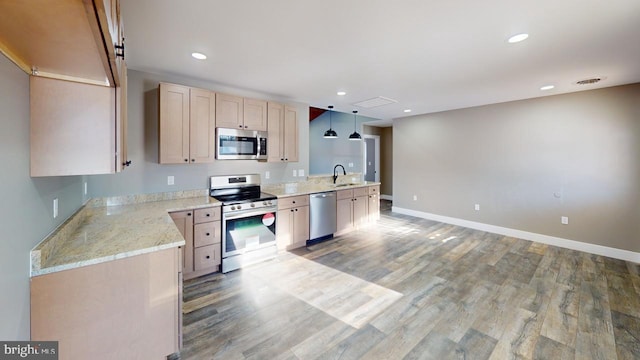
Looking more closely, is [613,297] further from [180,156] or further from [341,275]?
[180,156]

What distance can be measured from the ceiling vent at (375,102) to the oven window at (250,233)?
2.65 m

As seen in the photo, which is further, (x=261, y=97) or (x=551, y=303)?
(x=261, y=97)

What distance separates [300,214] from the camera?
13.2 ft

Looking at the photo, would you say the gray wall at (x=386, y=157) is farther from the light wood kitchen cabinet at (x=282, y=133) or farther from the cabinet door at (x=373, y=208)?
the light wood kitchen cabinet at (x=282, y=133)

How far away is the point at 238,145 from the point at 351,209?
2.44m

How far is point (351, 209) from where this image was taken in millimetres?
4891

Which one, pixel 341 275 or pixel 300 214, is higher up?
pixel 300 214

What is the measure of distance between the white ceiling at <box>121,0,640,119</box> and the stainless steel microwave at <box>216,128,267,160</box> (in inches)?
28.0

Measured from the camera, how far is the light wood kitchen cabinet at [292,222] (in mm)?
3758

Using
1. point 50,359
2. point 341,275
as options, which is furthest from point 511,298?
point 50,359

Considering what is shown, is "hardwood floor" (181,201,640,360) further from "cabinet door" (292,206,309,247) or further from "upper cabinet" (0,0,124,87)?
"upper cabinet" (0,0,124,87)

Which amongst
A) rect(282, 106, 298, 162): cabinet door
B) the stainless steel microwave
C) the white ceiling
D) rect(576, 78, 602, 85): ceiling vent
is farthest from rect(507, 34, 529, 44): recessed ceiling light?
the stainless steel microwave

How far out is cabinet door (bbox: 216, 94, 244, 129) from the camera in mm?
3393

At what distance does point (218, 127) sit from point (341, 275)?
98.6 inches
